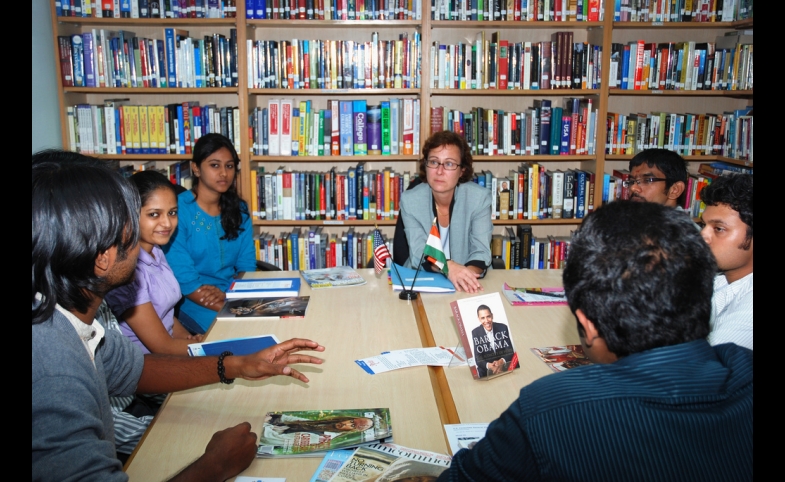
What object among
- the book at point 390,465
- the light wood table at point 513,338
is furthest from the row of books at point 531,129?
the book at point 390,465

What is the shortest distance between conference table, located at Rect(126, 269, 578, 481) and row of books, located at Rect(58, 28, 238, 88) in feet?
6.51

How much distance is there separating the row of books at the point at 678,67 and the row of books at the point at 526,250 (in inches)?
41.4

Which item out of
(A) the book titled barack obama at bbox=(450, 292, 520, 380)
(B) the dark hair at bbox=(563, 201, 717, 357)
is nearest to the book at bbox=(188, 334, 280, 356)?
(A) the book titled barack obama at bbox=(450, 292, 520, 380)

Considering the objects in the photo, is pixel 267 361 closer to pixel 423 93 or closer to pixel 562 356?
pixel 562 356

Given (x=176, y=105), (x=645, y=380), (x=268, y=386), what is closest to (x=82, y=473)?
(x=268, y=386)

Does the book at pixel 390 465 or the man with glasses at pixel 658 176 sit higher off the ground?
the man with glasses at pixel 658 176

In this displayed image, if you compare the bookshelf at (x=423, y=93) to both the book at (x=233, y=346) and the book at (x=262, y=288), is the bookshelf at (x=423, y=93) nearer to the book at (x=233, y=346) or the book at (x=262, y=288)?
the book at (x=262, y=288)

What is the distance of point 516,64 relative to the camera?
3922 mm

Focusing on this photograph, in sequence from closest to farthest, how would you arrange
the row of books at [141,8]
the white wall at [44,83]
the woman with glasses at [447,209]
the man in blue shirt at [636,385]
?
the man in blue shirt at [636,385], the woman with glasses at [447,209], the white wall at [44,83], the row of books at [141,8]

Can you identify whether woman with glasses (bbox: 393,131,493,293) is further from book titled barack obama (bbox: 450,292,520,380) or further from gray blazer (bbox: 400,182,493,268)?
book titled barack obama (bbox: 450,292,520,380)

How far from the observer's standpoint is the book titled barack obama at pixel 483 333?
177cm

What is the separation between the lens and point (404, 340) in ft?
6.91

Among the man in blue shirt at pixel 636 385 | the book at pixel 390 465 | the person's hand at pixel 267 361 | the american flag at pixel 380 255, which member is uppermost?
the man in blue shirt at pixel 636 385

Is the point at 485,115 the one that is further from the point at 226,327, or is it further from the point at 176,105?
the point at 226,327
